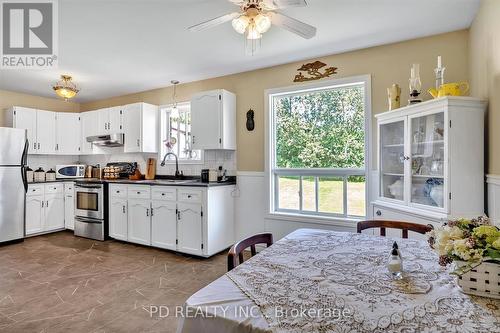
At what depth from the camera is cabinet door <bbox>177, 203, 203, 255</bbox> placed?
3492mm

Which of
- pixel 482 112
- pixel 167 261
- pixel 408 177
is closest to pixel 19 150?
pixel 167 261

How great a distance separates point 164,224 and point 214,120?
159cm

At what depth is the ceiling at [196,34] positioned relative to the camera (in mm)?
2295

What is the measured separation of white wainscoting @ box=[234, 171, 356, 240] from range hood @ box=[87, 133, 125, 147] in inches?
90.0

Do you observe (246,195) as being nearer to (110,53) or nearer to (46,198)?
(110,53)

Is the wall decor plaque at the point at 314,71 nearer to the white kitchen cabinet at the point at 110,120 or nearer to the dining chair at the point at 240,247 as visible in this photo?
the dining chair at the point at 240,247

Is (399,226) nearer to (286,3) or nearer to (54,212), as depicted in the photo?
(286,3)

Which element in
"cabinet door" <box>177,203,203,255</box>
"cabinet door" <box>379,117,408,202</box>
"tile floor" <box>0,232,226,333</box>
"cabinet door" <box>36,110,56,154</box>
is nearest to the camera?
"tile floor" <box>0,232,226,333</box>

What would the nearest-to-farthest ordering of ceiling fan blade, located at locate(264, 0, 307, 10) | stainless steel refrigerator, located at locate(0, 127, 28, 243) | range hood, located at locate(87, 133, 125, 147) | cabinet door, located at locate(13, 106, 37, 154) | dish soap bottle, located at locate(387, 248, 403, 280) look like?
1. dish soap bottle, located at locate(387, 248, 403, 280)
2. ceiling fan blade, located at locate(264, 0, 307, 10)
3. stainless steel refrigerator, located at locate(0, 127, 28, 243)
4. cabinet door, located at locate(13, 106, 37, 154)
5. range hood, located at locate(87, 133, 125, 147)

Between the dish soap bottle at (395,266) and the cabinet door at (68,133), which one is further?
the cabinet door at (68,133)

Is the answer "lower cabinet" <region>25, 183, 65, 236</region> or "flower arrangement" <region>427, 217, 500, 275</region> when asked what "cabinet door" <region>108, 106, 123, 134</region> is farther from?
"flower arrangement" <region>427, 217, 500, 275</region>

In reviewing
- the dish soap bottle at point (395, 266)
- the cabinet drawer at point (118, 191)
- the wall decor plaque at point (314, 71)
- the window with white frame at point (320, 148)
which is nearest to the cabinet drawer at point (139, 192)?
the cabinet drawer at point (118, 191)

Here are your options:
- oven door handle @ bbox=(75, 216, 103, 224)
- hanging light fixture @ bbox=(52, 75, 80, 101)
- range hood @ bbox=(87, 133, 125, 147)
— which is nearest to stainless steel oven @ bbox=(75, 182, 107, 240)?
oven door handle @ bbox=(75, 216, 103, 224)

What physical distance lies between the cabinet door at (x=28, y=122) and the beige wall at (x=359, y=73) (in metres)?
2.26
